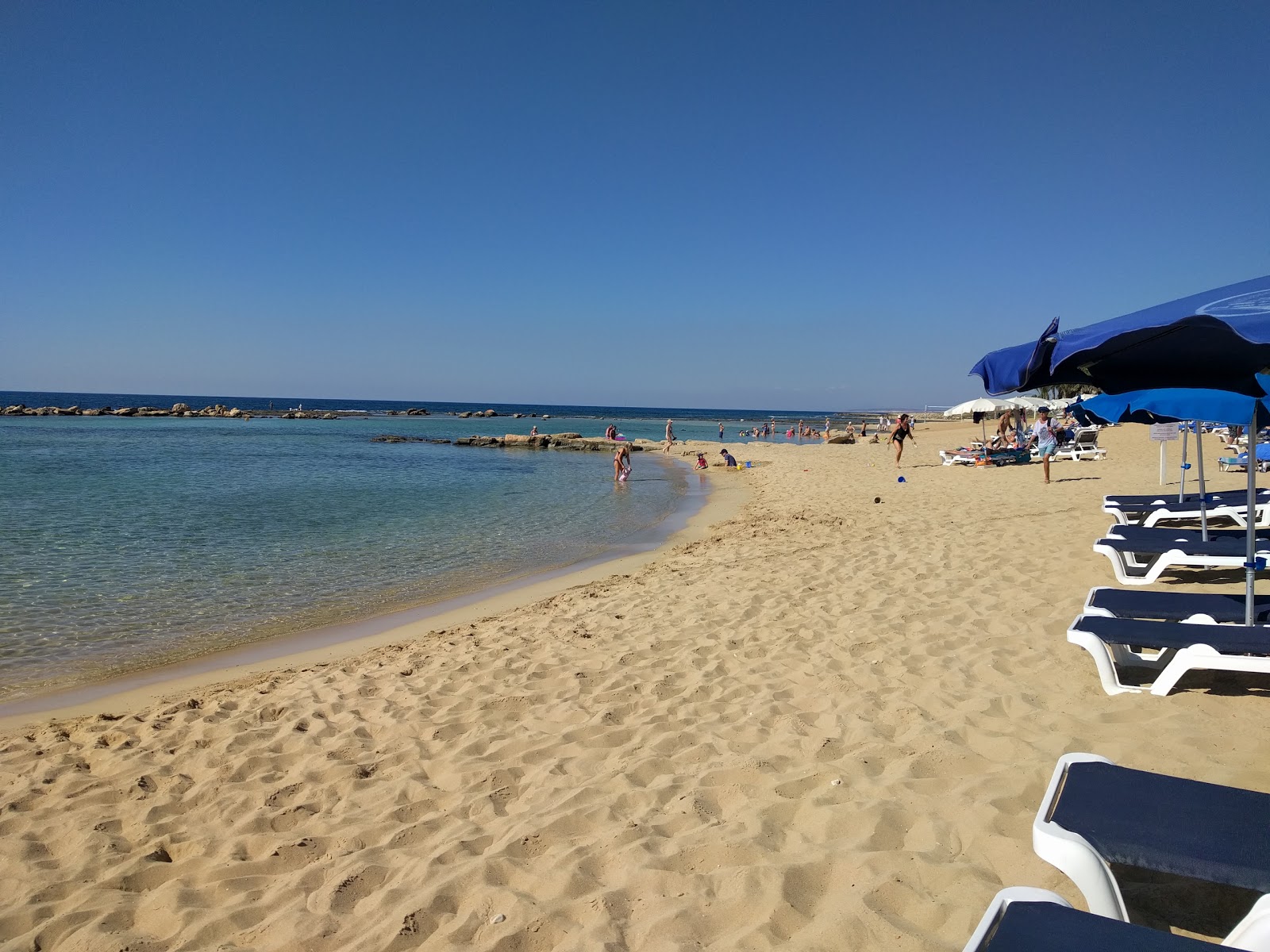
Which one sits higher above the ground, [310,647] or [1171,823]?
[1171,823]

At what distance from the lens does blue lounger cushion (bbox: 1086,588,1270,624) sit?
4645 mm

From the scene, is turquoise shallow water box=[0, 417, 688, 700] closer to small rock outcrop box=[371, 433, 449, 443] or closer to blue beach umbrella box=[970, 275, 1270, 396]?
blue beach umbrella box=[970, 275, 1270, 396]

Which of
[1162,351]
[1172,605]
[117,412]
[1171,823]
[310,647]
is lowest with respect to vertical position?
[310,647]

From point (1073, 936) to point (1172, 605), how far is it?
3877 mm

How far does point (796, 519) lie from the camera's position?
505 inches

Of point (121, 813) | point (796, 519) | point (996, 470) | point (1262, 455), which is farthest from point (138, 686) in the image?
point (996, 470)

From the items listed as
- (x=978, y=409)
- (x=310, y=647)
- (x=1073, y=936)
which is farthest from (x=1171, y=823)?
(x=978, y=409)

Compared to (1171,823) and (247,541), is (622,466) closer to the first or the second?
(247,541)

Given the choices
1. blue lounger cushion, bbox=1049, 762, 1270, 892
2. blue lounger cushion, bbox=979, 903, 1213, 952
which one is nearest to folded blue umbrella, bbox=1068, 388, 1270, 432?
blue lounger cushion, bbox=1049, 762, 1270, 892

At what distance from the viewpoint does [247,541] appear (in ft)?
40.5

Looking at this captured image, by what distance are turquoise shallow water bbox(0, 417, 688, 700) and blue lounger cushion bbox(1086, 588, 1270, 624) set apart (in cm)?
711

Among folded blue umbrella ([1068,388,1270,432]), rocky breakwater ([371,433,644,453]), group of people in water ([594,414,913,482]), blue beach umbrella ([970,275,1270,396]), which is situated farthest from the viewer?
rocky breakwater ([371,433,644,453])

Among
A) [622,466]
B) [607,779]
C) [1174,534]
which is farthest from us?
[622,466]

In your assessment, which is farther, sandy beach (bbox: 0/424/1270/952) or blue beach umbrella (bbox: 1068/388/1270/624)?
blue beach umbrella (bbox: 1068/388/1270/624)
